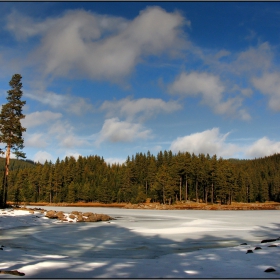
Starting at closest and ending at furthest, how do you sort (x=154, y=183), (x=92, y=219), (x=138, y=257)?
1. (x=138, y=257)
2. (x=92, y=219)
3. (x=154, y=183)

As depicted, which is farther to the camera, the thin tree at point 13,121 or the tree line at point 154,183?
the tree line at point 154,183

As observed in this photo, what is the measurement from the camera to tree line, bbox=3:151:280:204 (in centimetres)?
8169

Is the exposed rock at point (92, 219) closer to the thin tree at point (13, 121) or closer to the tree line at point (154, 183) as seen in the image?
the thin tree at point (13, 121)

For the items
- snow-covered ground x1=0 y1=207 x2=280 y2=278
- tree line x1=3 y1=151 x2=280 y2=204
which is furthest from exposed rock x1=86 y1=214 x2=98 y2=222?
tree line x1=3 y1=151 x2=280 y2=204

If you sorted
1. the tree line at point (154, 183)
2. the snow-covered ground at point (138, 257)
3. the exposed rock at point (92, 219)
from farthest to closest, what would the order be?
the tree line at point (154, 183) → the exposed rock at point (92, 219) → the snow-covered ground at point (138, 257)

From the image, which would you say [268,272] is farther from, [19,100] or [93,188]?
[93,188]

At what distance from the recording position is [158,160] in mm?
119812

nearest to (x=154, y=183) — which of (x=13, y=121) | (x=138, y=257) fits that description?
(x=13, y=121)

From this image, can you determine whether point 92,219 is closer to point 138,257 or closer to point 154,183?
point 138,257

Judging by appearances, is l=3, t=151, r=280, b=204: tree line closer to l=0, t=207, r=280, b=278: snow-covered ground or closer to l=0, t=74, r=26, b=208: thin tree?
l=0, t=74, r=26, b=208: thin tree

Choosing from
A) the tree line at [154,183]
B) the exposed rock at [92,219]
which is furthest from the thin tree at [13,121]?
the tree line at [154,183]

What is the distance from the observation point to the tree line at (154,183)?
81.7m

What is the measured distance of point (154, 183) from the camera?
93.1 metres

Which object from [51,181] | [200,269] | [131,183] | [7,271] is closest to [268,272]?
[200,269]
